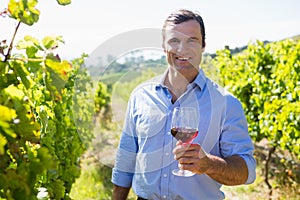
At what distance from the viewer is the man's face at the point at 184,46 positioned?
2383 millimetres

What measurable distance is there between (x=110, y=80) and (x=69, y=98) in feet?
8.87

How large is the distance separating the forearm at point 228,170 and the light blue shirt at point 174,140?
41mm

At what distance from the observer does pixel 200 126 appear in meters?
2.52

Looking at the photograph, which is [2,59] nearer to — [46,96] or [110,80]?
[110,80]

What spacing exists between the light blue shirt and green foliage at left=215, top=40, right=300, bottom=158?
116 inches

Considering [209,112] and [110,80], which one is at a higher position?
[110,80]

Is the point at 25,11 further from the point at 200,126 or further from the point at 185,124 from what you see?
the point at 200,126

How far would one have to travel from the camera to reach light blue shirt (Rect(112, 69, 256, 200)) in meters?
2.50

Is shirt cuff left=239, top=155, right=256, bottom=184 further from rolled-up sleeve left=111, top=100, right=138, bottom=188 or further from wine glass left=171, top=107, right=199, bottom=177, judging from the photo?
rolled-up sleeve left=111, top=100, right=138, bottom=188

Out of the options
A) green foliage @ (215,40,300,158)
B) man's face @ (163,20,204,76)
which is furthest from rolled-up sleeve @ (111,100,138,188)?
green foliage @ (215,40,300,158)

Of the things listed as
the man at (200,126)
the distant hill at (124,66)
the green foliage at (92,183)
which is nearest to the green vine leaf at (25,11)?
the distant hill at (124,66)

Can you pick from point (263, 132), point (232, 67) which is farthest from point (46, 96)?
point (232, 67)

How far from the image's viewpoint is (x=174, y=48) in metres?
2.38

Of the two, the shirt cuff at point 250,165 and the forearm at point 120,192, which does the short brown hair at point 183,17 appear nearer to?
the shirt cuff at point 250,165
